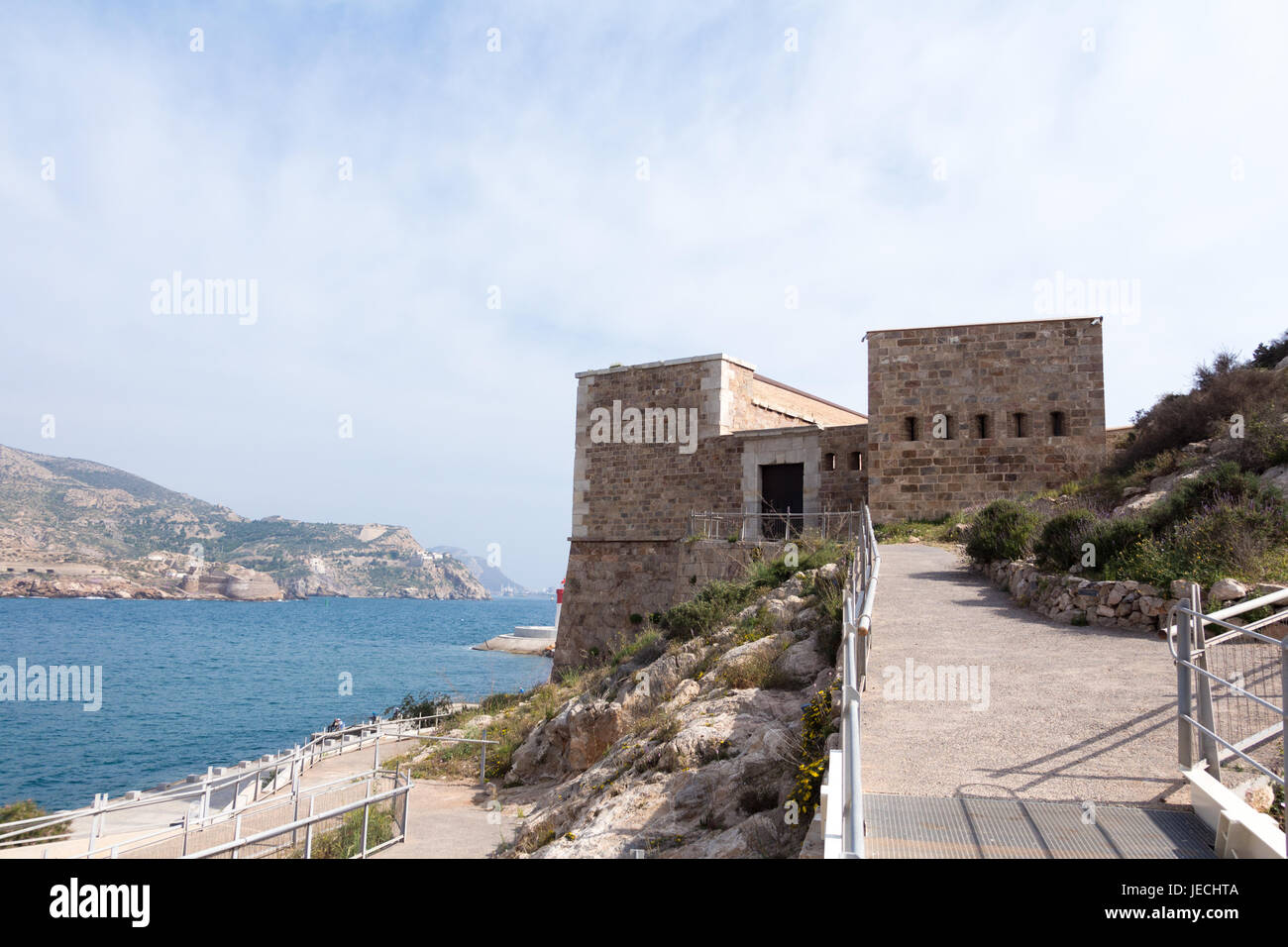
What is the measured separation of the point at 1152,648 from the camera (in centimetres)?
793

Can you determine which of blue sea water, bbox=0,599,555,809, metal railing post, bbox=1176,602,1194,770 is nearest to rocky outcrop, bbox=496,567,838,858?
metal railing post, bbox=1176,602,1194,770

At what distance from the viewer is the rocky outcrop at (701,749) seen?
21.4 feet

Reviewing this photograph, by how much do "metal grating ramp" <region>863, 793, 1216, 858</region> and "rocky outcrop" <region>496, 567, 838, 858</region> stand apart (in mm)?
1433

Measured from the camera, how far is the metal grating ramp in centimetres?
382

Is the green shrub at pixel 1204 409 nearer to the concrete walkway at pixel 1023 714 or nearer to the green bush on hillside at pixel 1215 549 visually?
the green bush on hillside at pixel 1215 549

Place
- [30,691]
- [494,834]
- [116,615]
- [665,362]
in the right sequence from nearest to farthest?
[494,834]
[665,362]
[30,691]
[116,615]

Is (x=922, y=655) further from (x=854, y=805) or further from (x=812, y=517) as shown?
(x=812, y=517)

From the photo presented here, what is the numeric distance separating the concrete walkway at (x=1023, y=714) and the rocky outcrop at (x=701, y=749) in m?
0.80

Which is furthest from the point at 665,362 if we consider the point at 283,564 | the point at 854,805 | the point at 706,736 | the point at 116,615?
the point at 283,564

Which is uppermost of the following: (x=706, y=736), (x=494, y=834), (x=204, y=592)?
(x=706, y=736)

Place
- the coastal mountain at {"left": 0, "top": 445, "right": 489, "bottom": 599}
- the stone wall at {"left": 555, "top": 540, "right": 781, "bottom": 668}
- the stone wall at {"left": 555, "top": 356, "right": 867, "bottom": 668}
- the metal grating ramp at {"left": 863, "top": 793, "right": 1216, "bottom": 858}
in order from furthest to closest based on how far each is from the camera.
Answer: the coastal mountain at {"left": 0, "top": 445, "right": 489, "bottom": 599} → the stone wall at {"left": 555, "top": 540, "right": 781, "bottom": 668} → the stone wall at {"left": 555, "top": 356, "right": 867, "bottom": 668} → the metal grating ramp at {"left": 863, "top": 793, "right": 1216, "bottom": 858}

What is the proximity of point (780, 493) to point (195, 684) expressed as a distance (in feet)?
135

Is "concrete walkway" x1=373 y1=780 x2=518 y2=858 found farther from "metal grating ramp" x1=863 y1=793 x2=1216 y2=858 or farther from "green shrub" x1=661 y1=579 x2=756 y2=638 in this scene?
"metal grating ramp" x1=863 y1=793 x2=1216 y2=858
